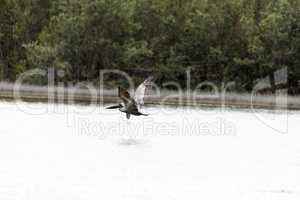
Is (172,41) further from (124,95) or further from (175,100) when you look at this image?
(124,95)

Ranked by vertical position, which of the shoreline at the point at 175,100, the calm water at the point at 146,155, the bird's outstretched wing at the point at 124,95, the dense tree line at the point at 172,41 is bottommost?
the calm water at the point at 146,155

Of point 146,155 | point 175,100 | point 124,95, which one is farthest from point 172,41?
point 146,155

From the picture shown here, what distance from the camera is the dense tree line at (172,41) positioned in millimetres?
37969

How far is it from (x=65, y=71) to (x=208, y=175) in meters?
23.7

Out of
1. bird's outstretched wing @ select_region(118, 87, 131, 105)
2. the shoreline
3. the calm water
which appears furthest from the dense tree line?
bird's outstretched wing @ select_region(118, 87, 131, 105)

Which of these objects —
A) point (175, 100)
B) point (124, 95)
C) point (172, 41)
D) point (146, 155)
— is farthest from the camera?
point (172, 41)

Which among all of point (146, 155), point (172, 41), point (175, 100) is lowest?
point (146, 155)

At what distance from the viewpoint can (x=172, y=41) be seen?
137ft

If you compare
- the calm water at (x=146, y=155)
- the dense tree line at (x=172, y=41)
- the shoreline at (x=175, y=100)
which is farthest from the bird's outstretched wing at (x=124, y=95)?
the dense tree line at (x=172, y=41)

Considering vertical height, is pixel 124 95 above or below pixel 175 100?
above

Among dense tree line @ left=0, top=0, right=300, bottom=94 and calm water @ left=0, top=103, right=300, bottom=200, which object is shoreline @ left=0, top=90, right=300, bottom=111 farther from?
dense tree line @ left=0, top=0, right=300, bottom=94

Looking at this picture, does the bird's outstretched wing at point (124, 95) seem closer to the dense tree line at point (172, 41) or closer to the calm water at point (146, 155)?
the calm water at point (146, 155)

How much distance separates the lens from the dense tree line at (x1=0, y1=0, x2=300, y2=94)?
125ft

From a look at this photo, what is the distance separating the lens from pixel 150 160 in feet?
51.1
